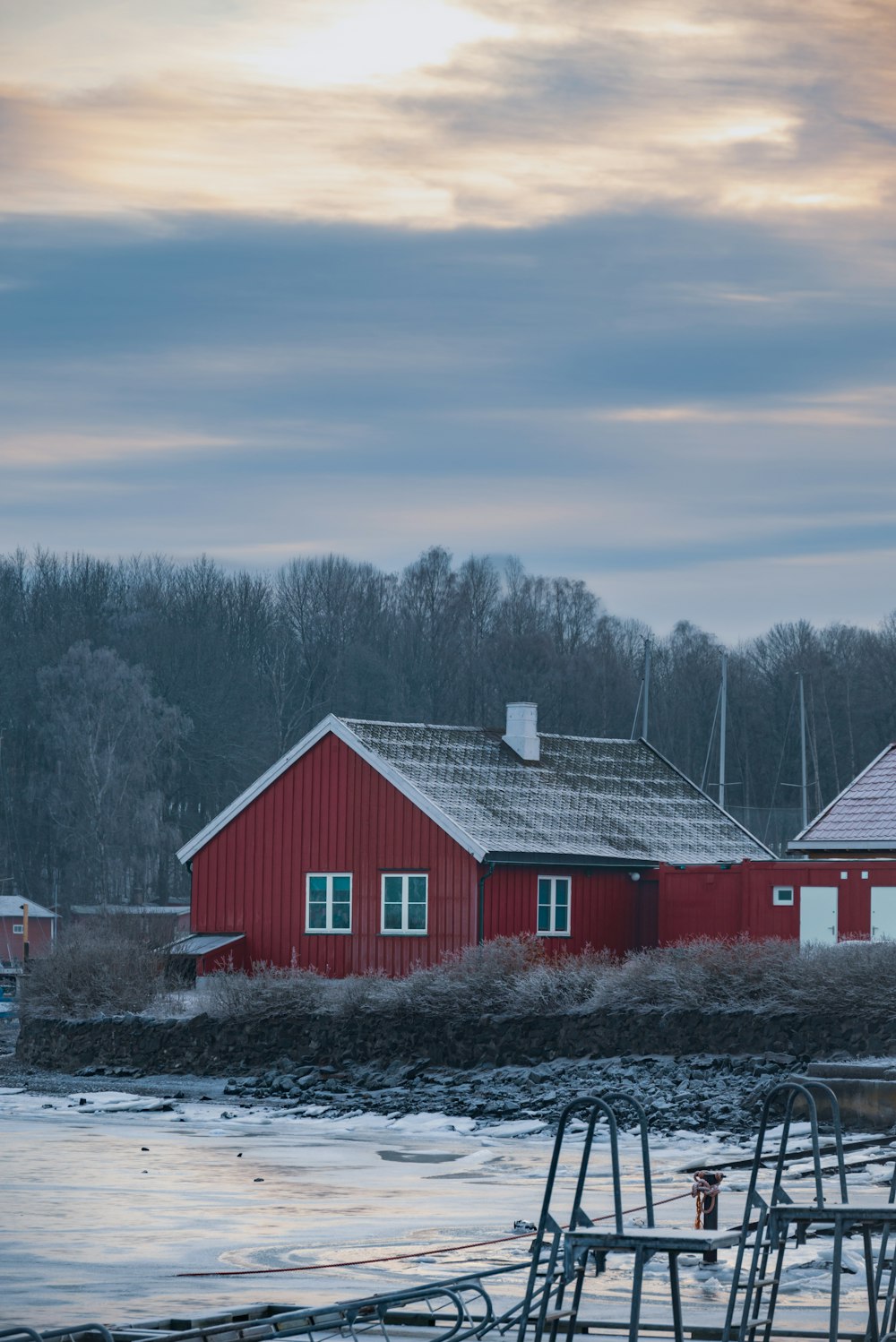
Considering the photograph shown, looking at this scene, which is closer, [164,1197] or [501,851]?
[164,1197]

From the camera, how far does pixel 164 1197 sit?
19.9 m

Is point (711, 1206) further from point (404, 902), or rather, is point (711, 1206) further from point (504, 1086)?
point (404, 902)

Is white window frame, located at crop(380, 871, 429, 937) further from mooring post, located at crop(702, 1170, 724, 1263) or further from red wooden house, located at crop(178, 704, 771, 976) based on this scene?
mooring post, located at crop(702, 1170, 724, 1263)

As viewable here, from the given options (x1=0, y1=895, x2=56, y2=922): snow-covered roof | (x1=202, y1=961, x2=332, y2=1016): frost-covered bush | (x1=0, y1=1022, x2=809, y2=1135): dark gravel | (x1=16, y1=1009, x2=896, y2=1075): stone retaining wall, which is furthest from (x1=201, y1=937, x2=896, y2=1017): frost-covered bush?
(x1=0, y1=895, x2=56, y2=922): snow-covered roof

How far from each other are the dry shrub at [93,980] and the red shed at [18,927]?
159 feet

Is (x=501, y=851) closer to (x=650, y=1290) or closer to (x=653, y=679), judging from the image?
(x=650, y=1290)

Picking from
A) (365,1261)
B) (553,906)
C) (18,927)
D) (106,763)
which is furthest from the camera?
(106,763)

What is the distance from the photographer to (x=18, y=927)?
89562 mm

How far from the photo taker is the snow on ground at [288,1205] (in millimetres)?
13859

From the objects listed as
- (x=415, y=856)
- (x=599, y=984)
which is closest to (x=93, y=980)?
(x=415, y=856)

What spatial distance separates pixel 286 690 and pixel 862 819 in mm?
67058

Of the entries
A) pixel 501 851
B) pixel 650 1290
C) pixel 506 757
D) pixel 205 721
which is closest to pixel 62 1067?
pixel 501 851

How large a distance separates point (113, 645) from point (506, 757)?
61.1 meters

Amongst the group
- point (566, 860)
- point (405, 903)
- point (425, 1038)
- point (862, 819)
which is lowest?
point (425, 1038)
